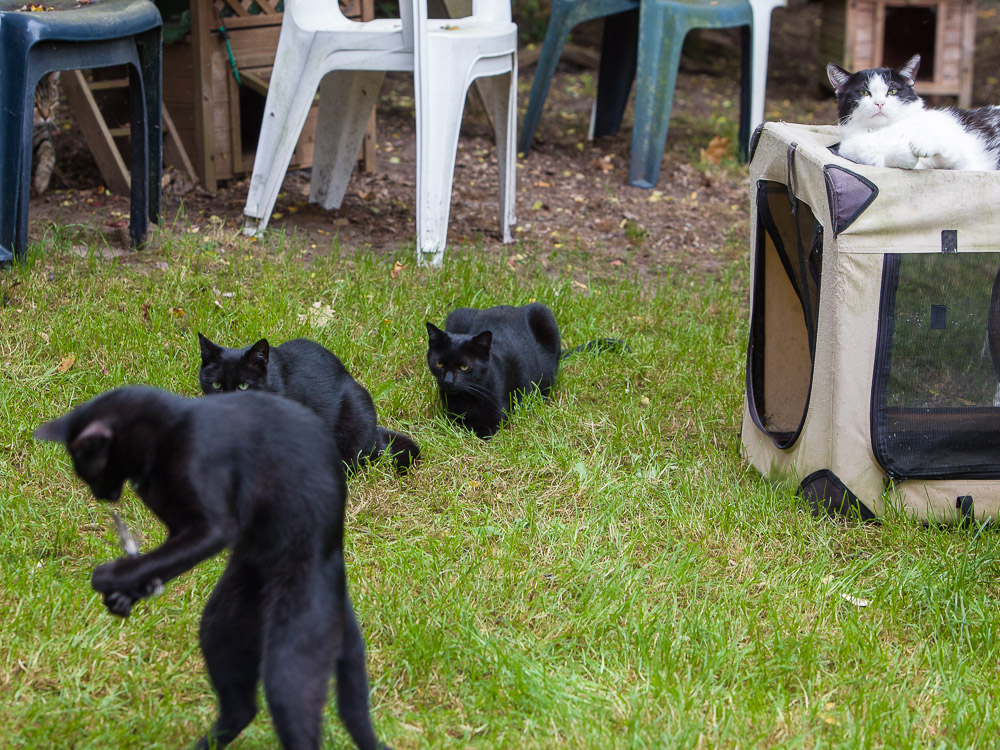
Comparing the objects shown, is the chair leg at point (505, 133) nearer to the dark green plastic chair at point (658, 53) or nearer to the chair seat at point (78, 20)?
the dark green plastic chair at point (658, 53)

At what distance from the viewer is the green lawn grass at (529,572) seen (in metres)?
1.93

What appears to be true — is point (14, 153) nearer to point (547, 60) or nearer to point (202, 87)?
point (202, 87)

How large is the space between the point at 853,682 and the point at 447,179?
2.90m

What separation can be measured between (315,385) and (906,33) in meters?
8.21

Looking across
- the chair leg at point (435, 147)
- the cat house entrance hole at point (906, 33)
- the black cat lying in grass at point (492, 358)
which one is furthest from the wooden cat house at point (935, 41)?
the black cat lying in grass at point (492, 358)

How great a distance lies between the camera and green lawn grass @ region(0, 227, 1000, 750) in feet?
6.33

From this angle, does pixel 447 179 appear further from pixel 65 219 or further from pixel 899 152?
pixel 899 152

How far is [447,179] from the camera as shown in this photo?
434cm

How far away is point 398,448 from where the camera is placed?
2.96 m

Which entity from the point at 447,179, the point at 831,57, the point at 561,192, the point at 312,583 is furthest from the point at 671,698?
the point at 831,57

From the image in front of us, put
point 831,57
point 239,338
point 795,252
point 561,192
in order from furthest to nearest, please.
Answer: point 831,57, point 561,192, point 239,338, point 795,252

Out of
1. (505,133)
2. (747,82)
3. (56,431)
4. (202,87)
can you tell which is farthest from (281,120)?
(747,82)

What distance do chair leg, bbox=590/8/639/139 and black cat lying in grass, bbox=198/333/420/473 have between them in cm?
472

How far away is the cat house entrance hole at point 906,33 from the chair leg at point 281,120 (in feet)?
21.1
